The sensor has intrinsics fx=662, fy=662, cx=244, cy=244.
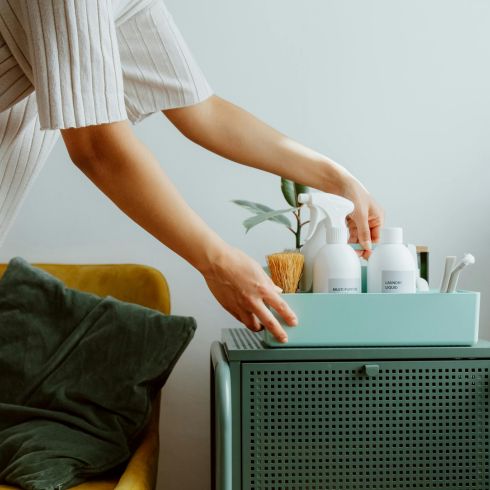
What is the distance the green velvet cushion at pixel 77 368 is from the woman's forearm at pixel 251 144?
1.27 ft

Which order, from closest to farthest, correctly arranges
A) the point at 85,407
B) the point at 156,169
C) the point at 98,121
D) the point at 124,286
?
the point at 98,121 < the point at 156,169 < the point at 85,407 < the point at 124,286

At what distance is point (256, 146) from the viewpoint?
4.27ft

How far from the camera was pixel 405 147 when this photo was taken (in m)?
1.86

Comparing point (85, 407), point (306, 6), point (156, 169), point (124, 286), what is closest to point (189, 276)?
point (124, 286)

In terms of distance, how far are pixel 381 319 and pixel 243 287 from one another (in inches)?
11.9

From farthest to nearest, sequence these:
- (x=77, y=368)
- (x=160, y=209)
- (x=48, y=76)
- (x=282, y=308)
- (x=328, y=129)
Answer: (x=328, y=129) < (x=77, y=368) < (x=282, y=308) < (x=160, y=209) < (x=48, y=76)

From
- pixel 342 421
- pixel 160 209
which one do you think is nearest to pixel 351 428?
pixel 342 421

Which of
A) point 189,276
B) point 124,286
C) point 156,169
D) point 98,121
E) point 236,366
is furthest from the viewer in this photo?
point 189,276

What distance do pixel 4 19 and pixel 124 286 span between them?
3.13ft

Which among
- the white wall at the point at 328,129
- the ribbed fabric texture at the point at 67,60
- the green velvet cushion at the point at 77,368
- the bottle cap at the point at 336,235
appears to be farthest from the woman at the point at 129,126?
the white wall at the point at 328,129

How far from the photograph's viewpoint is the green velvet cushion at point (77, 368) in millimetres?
1316

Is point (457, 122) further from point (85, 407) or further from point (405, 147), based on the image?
point (85, 407)

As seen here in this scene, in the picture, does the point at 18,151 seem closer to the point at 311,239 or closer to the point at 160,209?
the point at 160,209

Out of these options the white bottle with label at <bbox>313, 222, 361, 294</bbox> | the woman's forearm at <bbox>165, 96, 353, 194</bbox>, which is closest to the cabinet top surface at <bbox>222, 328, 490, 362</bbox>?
the white bottle with label at <bbox>313, 222, 361, 294</bbox>
